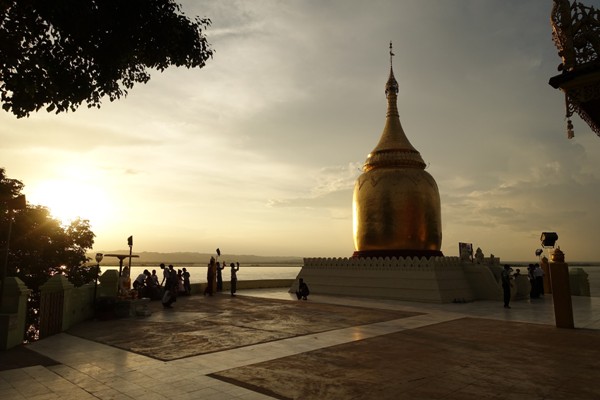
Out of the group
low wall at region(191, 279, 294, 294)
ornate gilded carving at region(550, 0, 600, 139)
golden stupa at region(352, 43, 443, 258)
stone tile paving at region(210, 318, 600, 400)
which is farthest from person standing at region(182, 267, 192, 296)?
ornate gilded carving at region(550, 0, 600, 139)

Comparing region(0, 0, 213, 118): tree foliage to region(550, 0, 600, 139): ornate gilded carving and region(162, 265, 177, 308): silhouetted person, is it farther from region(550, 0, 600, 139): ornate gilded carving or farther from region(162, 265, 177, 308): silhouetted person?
region(162, 265, 177, 308): silhouetted person

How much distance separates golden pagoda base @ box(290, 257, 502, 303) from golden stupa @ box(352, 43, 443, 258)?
3295 mm

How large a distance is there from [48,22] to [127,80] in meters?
2.25

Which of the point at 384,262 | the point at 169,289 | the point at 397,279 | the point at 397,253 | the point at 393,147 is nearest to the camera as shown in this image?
the point at 169,289

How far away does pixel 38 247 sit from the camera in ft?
67.8

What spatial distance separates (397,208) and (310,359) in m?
20.1

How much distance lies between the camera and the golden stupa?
1071 inches

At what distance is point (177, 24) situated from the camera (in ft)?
30.4

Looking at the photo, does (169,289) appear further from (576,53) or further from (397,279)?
(576,53)

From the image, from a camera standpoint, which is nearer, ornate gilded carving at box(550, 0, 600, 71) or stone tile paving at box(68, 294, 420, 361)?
ornate gilded carving at box(550, 0, 600, 71)

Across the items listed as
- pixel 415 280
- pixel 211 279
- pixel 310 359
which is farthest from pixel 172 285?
pixel 415 280

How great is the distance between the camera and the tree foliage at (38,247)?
19844 mm

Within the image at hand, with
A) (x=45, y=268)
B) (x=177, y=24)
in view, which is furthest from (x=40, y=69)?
(x=45, y=268)

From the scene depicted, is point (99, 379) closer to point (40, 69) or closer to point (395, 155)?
point (40, 69)
